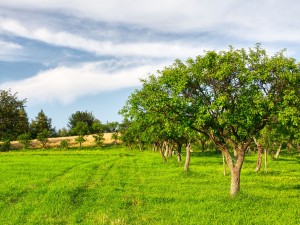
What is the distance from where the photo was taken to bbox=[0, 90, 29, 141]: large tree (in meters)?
127

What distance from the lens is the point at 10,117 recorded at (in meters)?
128

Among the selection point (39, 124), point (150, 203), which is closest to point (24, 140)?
point (39, 124)

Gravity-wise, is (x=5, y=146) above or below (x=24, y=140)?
below

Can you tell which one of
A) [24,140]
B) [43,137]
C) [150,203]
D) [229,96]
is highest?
[229,96]

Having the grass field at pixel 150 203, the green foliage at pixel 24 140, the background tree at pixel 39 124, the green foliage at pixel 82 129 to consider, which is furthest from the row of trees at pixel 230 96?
the background tree at pixel 39 124

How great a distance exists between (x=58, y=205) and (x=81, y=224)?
216 inches

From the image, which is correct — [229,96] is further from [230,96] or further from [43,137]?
[43,137]

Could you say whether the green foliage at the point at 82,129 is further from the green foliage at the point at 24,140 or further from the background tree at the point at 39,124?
the green foliage at the point at 24,140

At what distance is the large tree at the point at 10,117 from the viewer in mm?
126688

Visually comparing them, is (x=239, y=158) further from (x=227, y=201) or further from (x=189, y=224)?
(x=189, y=224)

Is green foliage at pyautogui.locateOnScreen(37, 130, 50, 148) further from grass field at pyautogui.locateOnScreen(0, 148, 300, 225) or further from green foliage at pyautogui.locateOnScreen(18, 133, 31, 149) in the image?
grass field at pyautogui.locateOnScreen(0, 148, 300, 225)

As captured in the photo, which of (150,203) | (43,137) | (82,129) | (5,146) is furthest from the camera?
(82,129)

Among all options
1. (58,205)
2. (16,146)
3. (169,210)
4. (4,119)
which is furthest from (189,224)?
(16,146)

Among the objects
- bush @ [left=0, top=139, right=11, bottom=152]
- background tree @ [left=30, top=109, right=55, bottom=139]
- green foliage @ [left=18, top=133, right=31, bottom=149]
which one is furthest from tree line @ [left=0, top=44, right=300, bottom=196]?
background tree @ [left=30, top=109, right=55, bottom=139]
